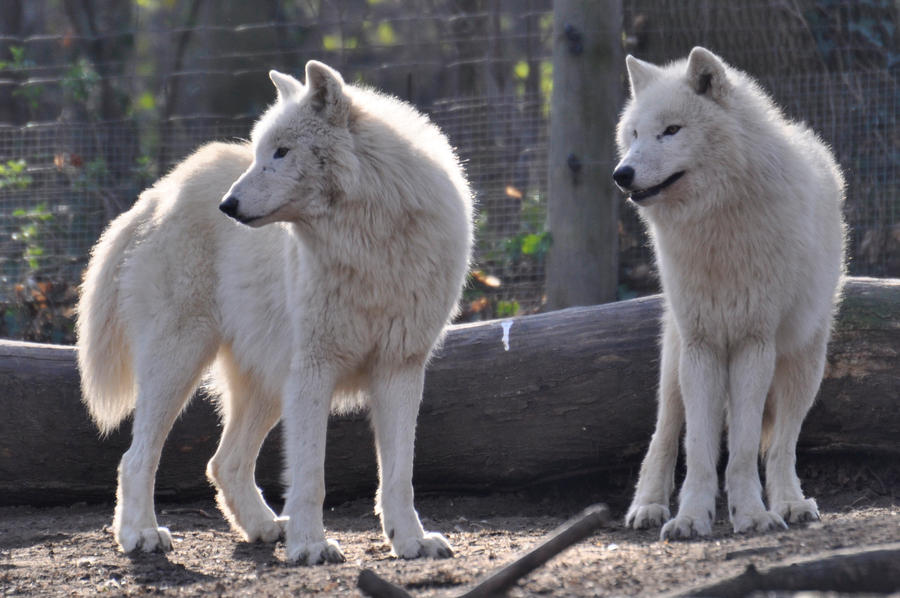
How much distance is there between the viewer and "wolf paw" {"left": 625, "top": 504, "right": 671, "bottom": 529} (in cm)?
439

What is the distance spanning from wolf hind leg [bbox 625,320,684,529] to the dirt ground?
19cm

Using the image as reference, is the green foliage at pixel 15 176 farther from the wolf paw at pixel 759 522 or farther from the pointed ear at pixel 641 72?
the wolf paw at pixel 759 522

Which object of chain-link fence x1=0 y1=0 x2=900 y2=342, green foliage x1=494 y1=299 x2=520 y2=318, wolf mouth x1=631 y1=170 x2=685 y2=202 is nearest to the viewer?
wolf mouth x1=631 y1=170 x2=685 y2=202

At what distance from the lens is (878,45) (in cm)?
676

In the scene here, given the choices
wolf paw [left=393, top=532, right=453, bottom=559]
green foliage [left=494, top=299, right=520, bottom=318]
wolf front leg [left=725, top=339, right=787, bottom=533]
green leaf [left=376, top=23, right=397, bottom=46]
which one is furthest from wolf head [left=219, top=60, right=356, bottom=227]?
green leaf [left=376, top=23, right=397, bottom=46]

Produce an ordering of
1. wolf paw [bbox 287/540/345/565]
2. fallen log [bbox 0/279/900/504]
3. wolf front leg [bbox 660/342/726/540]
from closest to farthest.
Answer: wolf paw [bbox 287/540/345/565] < wolf front leg [bbox 660/342/726/540] < fallen log [bbox 0/279/900/504]

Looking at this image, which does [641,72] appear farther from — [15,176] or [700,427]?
[15,176]

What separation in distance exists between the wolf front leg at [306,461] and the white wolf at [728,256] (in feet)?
4.24

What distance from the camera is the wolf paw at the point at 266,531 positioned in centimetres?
451

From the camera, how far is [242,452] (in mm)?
4688

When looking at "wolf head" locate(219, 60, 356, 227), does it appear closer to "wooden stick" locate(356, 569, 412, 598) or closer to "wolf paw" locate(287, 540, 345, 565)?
"wolf paw" locate(287, 540, 345, 565)

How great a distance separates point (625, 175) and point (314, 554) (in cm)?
184

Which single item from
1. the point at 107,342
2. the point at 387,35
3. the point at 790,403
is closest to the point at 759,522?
the point at 790,403

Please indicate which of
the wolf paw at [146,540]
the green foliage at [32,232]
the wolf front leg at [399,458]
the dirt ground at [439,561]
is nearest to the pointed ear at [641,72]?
the wolf front leg at [399,458]
